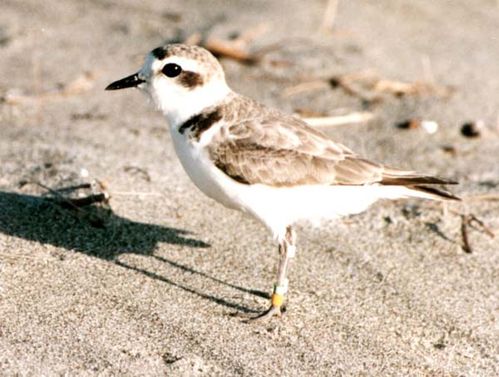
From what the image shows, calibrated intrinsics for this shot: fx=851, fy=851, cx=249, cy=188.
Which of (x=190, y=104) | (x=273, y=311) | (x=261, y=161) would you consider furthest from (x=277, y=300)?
(x=190, y=104)

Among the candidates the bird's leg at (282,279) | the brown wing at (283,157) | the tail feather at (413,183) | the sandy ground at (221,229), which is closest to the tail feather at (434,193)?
the tail feather at (413,183)

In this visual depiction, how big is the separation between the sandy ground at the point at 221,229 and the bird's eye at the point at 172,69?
2.95 feet

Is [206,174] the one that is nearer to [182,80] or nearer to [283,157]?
[283,157]

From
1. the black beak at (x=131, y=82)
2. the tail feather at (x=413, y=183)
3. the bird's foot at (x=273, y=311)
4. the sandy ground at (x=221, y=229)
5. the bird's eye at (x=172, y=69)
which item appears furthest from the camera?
the black beak at (x=131, y=82)

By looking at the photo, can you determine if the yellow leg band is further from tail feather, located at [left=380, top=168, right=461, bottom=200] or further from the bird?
tail feather, located at [left=380, top=168, right=461, bottom=200]

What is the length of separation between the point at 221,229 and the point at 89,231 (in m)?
0.71

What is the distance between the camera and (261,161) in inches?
153

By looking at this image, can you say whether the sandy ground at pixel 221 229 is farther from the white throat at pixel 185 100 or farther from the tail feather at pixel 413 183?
the white throat at pixel 185 100

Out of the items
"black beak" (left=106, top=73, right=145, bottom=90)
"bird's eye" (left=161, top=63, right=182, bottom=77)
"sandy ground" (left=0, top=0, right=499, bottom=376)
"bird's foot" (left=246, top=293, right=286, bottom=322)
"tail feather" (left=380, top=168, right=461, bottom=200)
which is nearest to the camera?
"sandy ground" (left=0, top=0, right=499, bottom=376)

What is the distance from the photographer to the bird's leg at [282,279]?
3852mm

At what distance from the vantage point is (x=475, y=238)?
15.4 ft

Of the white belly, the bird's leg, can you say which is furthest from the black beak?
the bird's leg

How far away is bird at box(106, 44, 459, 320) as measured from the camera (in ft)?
12.6

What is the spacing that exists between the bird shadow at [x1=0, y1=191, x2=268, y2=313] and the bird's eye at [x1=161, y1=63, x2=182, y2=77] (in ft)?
2.93
